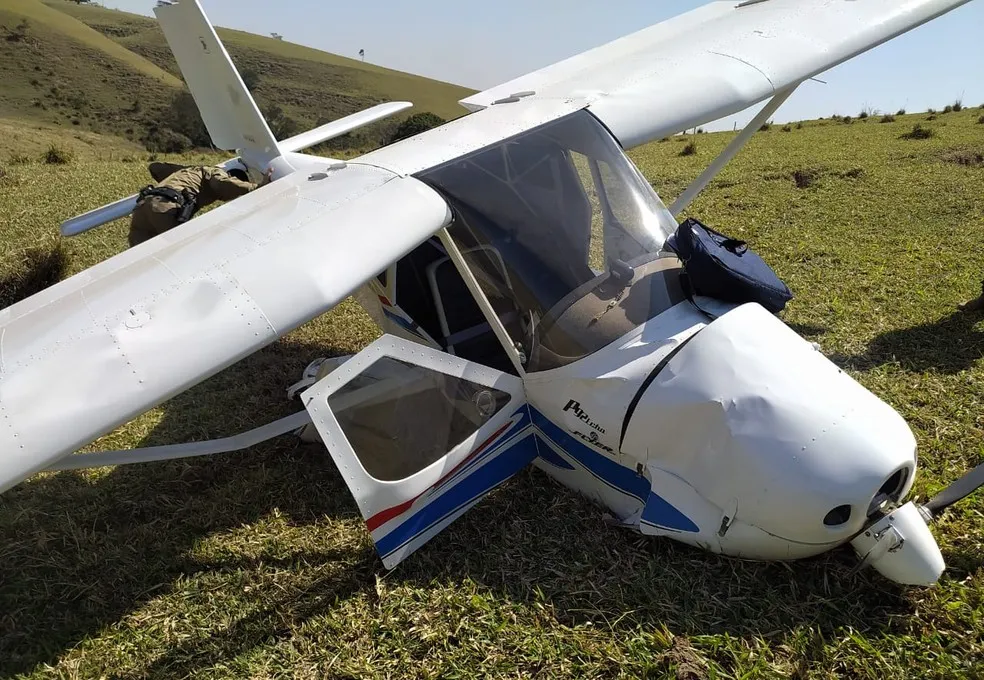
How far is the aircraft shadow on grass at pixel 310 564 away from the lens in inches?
106

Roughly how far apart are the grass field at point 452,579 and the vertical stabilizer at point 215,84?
262cm

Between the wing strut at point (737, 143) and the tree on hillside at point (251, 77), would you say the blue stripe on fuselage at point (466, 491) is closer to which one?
the wing strut at point (737, 143)

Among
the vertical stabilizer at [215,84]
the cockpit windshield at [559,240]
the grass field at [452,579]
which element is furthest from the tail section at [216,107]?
the cockpit windshield at [559,240]

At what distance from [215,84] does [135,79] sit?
81127 mm

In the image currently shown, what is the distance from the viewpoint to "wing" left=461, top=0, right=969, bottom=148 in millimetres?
4438

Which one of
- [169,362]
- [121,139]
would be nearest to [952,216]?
[169,362]

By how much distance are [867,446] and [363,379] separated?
2.20 meters

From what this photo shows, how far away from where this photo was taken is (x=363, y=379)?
3.06 metres

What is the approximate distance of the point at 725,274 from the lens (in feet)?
9.52

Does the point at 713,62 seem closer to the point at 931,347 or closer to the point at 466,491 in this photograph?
the point at 931,347

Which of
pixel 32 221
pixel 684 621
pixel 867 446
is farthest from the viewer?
pixel 32 221

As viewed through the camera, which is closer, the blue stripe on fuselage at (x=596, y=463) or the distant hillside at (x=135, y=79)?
the blue stripe on fuselage at (x=596, y=463)

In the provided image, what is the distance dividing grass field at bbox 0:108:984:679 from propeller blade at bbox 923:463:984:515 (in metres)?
0.35

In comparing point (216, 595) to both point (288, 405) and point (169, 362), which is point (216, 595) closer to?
point (169, 362)
